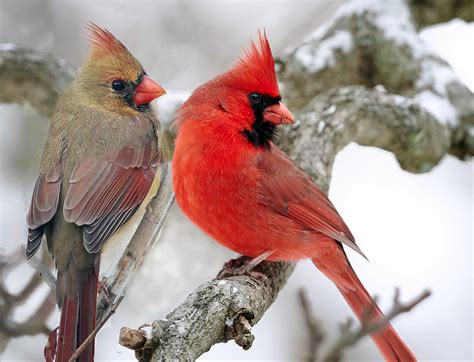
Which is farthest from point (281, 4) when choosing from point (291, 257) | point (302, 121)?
point (291, 257)

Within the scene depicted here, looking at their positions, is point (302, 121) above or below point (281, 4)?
below

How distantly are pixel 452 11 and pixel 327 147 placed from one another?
4.53 feet

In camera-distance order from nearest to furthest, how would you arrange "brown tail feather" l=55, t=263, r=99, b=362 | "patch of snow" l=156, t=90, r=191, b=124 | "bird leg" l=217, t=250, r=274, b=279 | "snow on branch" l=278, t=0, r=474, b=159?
"brown tail feather" l=55, t=263, r=99, b=362, "bird leg" l=217, t=250, r=274, b=279, "patch of snow" l=156, t=90, r=191, b=124, "snow on branch" l=278, t=0, r=474, b=159

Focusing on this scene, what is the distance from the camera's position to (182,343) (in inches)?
63.9

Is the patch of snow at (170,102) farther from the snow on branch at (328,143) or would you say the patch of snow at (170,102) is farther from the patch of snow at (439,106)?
the patch of snow at (439,106)

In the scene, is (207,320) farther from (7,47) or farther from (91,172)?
(7,47)

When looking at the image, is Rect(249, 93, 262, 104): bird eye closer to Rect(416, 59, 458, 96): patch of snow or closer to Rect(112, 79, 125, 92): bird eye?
Rect(112, 79, 125, 92): bird eye

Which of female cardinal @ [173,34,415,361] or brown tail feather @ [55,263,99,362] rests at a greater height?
female cardinal @ [173,34,415,361]

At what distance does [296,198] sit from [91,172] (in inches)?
38.7

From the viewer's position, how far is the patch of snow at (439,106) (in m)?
3.37

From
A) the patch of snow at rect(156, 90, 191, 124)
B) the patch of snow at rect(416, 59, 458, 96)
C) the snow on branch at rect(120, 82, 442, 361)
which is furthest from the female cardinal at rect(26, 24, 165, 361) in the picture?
the patch of snow at rect(416, 59, 458, 96)

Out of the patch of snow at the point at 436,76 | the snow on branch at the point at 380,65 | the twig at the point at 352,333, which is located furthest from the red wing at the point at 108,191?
the patch of snow at the point at 436,76

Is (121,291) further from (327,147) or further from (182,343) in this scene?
(327,147)

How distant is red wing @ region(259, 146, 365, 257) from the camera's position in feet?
7.91
